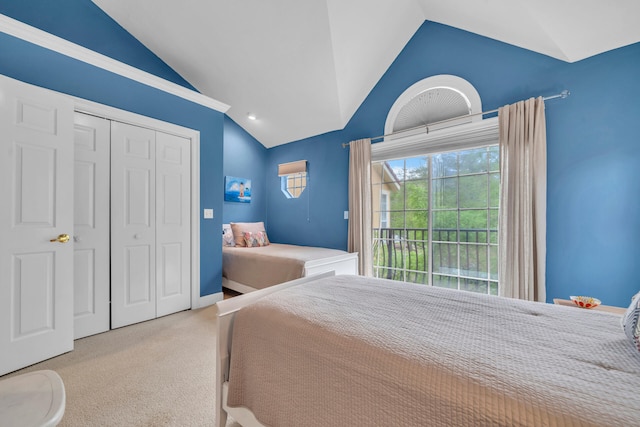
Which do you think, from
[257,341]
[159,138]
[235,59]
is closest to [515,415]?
[257,341]

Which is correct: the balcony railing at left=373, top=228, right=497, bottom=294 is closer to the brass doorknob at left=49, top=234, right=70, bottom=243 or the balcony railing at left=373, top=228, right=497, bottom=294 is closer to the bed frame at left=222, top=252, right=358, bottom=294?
the bed frame at left=222, top=252, right=358, bottom=294

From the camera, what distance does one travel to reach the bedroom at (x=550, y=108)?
2035 mm

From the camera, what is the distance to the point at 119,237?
2434 mm

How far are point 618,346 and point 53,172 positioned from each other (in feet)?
10.7

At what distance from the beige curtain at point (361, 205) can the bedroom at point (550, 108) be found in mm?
882

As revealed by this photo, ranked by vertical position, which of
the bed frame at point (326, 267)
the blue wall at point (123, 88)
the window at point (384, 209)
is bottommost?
the bed frame at point (326, 267)

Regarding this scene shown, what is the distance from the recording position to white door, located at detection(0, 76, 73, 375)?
1.73 metres

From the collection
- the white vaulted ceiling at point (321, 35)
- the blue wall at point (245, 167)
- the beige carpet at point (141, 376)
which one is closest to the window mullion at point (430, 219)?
the white vaulted ceiling at point (321, 35)

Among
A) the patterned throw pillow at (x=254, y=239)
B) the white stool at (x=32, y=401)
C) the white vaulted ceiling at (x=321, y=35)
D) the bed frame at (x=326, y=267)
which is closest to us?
the white stool at (x=32, y=401)

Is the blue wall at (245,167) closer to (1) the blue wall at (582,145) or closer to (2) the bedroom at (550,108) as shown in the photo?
(2) the bedroom at (550,108)

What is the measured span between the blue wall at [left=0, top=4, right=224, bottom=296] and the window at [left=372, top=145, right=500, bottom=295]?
7.22 feet

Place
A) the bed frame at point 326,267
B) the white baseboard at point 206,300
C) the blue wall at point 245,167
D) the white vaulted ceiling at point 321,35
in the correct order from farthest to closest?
the blue wall at point 245,167, the white baseboard at point 206,300, the bed frame at point 326,267, the white vaulted ceiling at point 321,35

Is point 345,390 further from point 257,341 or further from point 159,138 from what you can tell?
point 159,138

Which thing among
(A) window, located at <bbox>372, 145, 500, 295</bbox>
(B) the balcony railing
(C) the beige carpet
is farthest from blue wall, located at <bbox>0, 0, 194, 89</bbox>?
(B) the balcony railing
